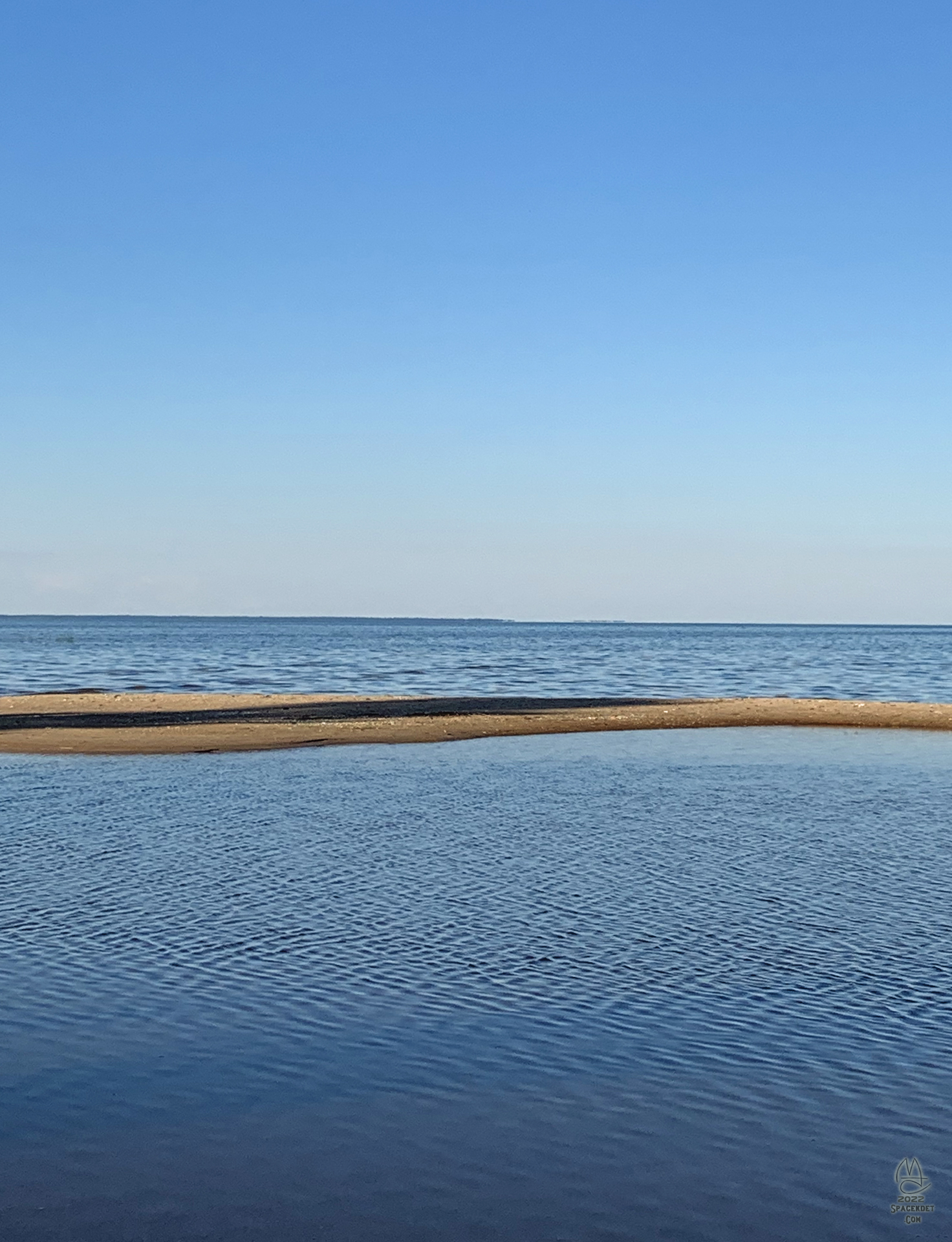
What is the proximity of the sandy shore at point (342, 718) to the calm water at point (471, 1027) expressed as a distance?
14389 millimetres

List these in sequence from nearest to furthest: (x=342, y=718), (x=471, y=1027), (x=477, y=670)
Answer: (x=471, y=1027) < (x=342, y=718) < (x=477, y=670)

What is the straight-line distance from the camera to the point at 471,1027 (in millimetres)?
10289

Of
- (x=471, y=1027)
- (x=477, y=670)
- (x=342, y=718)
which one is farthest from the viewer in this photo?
(x=477, y=670)

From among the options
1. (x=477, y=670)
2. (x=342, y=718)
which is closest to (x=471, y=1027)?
(x=342, y=718)

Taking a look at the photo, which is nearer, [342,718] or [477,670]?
[342,718]

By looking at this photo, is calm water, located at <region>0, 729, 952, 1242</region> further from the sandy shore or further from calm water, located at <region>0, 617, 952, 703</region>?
calm water, located at <region>0, 617, 952, 703</region>

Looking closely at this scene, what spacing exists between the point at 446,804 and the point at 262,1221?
54.3ft

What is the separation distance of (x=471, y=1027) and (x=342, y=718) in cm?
3212

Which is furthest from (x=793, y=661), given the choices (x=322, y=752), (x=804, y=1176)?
(x=804, y=1176)

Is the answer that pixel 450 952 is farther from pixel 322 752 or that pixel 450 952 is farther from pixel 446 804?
pixel 322 752

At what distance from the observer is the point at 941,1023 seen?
10.5 metres

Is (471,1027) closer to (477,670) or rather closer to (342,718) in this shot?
(342,718)

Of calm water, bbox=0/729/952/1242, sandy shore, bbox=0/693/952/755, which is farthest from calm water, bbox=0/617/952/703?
calm water, bbox=0/729/952/1242

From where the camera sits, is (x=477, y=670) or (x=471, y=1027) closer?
(x=471, y=1027)
